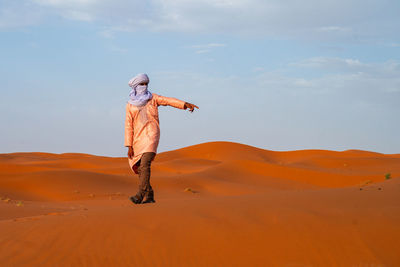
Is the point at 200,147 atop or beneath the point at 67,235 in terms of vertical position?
atop

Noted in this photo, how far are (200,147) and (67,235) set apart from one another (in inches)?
1808

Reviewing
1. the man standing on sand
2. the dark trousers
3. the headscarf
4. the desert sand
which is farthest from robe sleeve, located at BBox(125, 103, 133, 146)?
the desert sand

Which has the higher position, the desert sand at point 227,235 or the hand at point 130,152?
the hand at point 130,152

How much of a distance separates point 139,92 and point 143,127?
2.15 ft

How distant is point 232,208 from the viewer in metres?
6.69

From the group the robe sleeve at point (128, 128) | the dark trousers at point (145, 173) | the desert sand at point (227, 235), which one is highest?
the robe sleeve at point (128, 128)

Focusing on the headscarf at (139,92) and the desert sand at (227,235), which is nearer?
the desert sand at (227,235)

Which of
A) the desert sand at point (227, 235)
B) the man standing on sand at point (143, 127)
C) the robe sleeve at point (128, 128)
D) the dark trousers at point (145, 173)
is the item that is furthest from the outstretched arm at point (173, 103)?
the desert sand at point (227, 235)

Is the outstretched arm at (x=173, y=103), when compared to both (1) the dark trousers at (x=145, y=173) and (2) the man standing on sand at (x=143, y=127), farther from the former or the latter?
(1) the dark trousers at (x=145, y=173)

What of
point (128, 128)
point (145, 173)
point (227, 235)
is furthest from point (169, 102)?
point (227, 235)

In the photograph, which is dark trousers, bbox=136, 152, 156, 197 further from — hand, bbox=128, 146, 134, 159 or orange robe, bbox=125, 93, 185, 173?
hand, bbox=128, 146, 134, 159

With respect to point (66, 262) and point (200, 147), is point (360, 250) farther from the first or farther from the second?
point (200, 147)

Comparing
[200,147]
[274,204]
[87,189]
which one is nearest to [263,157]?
[200,147]

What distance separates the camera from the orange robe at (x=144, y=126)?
9414 millimetres
